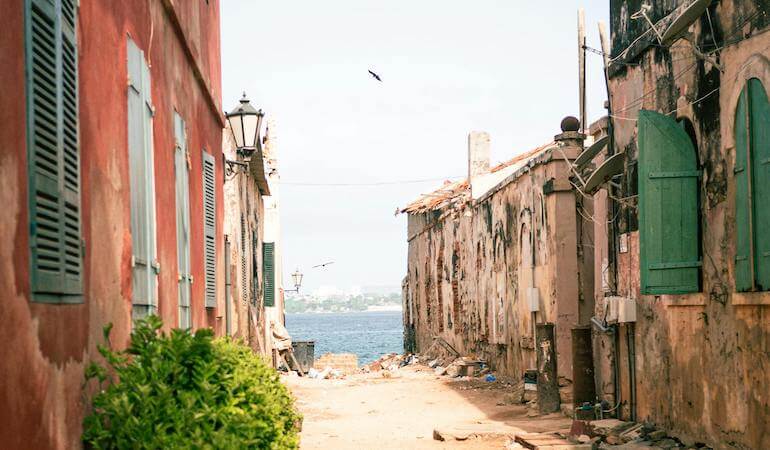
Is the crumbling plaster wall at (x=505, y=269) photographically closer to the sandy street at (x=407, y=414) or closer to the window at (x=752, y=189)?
the sandy street at (x=407, y=414)

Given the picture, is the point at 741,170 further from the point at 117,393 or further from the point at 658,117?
the point at 117,393

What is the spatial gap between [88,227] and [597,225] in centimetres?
1081

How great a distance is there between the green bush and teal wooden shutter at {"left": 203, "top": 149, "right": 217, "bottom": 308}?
15.9 ft

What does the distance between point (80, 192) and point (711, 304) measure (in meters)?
7.12

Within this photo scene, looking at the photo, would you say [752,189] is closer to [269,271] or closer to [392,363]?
[269,271]

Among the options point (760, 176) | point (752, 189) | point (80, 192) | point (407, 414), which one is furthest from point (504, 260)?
point (80, 192)

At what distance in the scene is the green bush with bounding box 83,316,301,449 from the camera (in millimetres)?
4828

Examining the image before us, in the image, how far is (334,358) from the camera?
111 feet

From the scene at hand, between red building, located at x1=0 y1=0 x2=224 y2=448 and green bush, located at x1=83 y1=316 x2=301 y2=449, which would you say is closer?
red building, located at x1=0 y1=0 x2=224 y2=448

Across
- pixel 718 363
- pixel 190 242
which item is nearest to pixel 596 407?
pixel 718 363

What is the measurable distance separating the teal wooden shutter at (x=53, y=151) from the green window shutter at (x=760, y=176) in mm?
5958

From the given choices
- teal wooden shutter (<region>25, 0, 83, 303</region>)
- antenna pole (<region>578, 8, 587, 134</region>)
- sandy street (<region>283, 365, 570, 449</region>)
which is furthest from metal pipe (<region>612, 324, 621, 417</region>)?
teal wooden shutter (<region>25, 0, 83, 303</region>)

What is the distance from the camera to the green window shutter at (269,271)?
2553cm

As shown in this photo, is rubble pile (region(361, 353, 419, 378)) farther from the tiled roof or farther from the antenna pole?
the antenna pole
